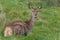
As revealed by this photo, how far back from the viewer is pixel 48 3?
40.4 ft

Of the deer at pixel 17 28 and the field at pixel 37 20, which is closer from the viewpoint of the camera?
the field at pixel 37 20

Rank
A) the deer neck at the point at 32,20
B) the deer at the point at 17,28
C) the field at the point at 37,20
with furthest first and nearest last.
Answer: the deer neck at the point at 32,20, the deer at the point at 17,28, the field at the point at 37,20

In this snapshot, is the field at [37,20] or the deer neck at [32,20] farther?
the deer neck at [32,20]

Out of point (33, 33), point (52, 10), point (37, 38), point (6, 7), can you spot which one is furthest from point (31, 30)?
point (52, 10)

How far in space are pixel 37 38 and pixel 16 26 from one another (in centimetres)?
92

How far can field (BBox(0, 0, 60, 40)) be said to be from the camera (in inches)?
345

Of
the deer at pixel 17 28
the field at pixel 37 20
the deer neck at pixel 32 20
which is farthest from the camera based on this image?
the deer neck at pixel 32 20

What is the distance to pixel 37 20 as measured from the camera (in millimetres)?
10484

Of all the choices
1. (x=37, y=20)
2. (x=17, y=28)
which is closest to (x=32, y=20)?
(x=17, y=28)

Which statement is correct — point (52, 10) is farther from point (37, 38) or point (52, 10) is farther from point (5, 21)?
point (37, 38)

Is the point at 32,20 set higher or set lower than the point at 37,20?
higher

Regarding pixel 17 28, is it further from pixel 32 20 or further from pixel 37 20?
pixel 37 20

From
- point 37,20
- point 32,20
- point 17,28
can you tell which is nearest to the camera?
point 17,28

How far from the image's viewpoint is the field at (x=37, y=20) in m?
8.77
